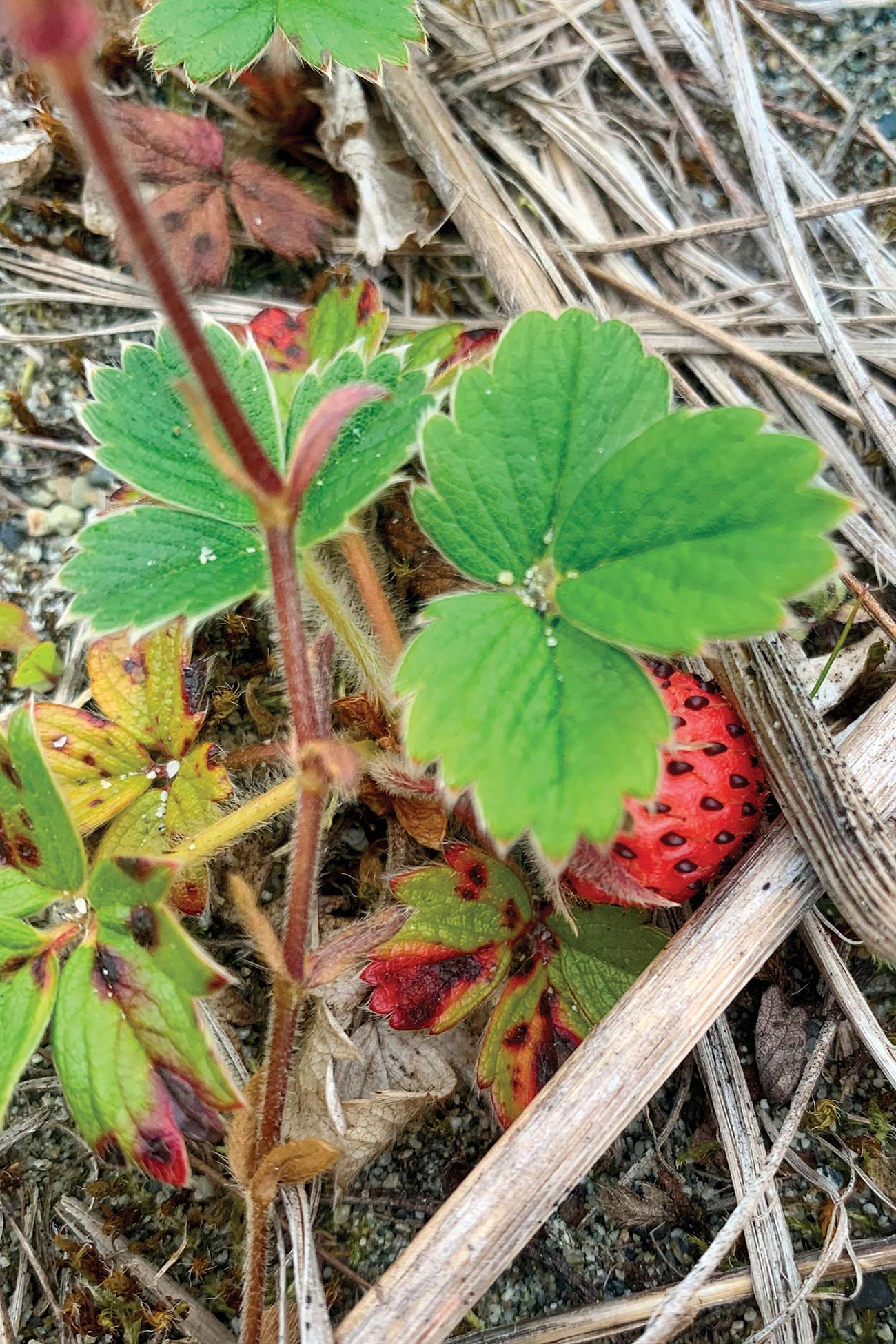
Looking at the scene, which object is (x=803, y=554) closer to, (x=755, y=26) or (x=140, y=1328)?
(x=140, y=1328)

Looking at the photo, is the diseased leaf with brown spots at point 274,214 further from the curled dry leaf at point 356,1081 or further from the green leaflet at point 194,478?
the curled dry leaf at point 356,1081

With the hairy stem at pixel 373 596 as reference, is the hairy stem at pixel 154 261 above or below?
above

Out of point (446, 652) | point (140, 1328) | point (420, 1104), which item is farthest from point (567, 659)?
point (140, 1328)

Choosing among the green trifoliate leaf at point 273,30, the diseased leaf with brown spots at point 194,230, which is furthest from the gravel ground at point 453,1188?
the green trifoliate leaf at point 273,30

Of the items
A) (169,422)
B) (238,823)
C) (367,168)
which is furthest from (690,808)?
(367,168)

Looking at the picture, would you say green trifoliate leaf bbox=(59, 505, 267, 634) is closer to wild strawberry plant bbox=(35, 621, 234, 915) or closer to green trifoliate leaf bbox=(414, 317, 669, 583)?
wild strawberry plant bbox=(35, 621, 234, 915)
